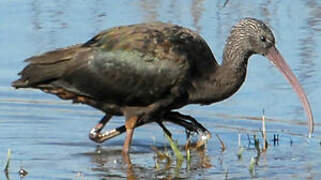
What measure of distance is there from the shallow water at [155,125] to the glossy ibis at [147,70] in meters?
0.52

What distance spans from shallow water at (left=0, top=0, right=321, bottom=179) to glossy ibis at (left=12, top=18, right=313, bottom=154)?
52 cm

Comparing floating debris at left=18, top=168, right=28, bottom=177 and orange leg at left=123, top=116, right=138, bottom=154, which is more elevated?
orange leg at left=123, top=116, right=138, bottom=154

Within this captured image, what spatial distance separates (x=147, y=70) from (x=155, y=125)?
1.82 m

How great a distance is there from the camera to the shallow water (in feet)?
38.3

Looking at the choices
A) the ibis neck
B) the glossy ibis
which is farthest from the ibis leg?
the ibis neck

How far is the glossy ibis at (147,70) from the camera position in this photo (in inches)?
465

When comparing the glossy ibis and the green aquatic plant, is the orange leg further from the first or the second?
the green aquatic plant

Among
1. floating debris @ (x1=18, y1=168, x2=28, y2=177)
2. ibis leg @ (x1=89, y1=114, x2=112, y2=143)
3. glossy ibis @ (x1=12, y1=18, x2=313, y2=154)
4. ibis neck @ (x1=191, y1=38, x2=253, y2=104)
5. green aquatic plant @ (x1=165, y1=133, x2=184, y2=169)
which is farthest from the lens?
ibis leg @ (x1=89, y1=114, x2=112, y2=143)

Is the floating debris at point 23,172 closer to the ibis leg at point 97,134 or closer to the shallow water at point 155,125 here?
the shallow water at point 155,125

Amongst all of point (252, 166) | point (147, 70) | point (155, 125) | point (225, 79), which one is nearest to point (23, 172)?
point (147, 70)

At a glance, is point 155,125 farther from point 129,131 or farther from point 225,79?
point 225,79

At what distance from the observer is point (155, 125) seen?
13570 mm

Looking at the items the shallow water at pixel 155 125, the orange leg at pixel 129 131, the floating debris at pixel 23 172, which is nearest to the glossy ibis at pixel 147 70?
the orange leg at pixel 129 131

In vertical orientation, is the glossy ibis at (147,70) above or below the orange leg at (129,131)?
above
